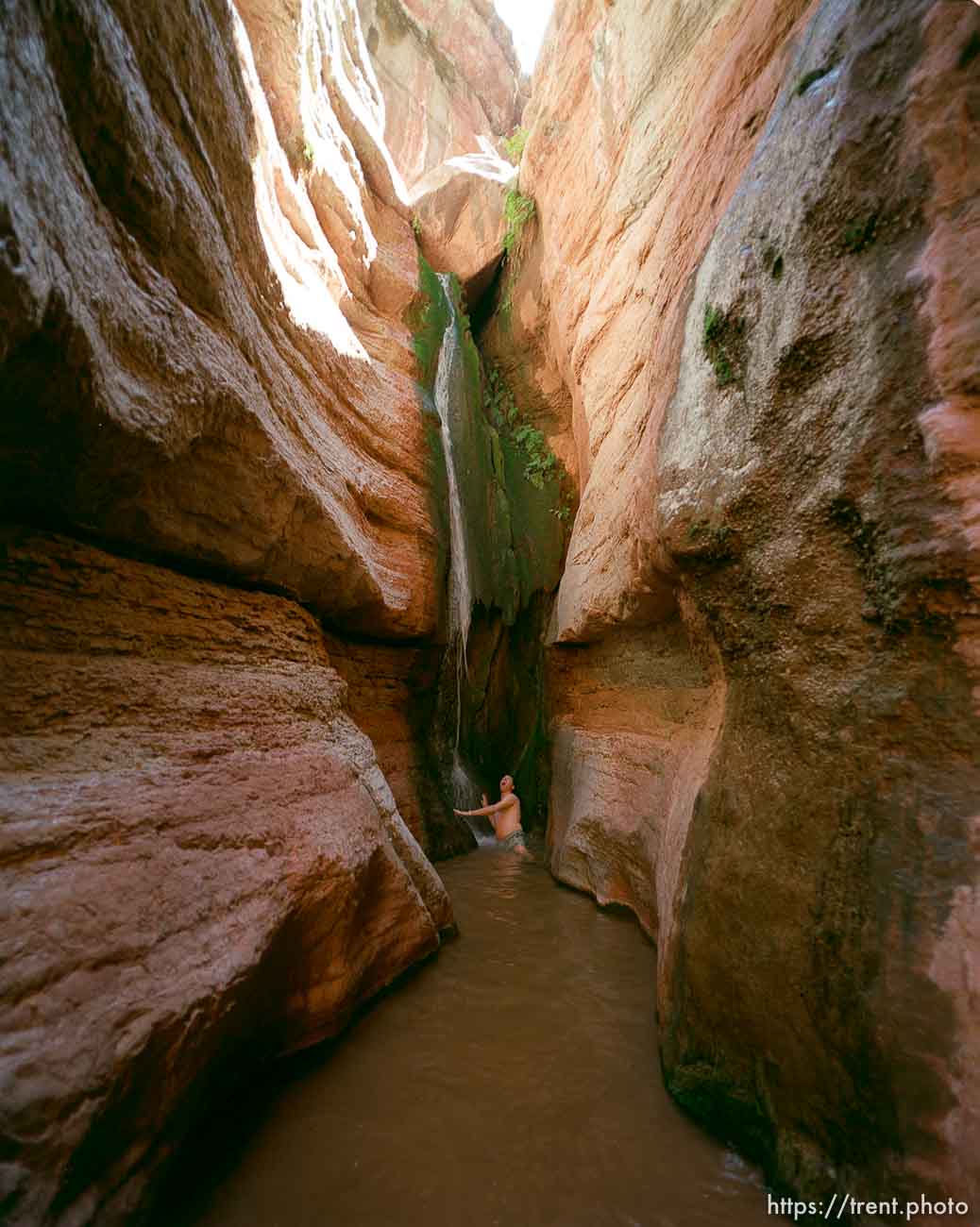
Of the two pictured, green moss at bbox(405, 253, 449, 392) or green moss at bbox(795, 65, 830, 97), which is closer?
green moss at bbox(795, 65, 830, 97)

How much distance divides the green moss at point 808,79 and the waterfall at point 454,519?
4.69 meters

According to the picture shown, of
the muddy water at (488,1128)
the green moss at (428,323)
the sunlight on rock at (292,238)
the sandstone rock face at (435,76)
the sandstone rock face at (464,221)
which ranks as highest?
the sandstone rock face at (435,76)

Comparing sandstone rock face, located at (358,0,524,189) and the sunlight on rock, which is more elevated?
sandstone rock face, located at (358,0,524,189)

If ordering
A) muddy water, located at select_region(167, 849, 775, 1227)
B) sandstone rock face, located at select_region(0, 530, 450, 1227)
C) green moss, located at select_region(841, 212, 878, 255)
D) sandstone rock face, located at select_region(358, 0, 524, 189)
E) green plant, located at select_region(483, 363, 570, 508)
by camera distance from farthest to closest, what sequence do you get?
sandstone rock face, located at select_region(358, 0, 524, 189)
green plant, located at select_region(483, 363, 570, 508)
green moss, located at select_region(841, 212, 878, 255)
muddy water, located at select_region(167, 849, 775, 1227)
sandstone rock face, located at select_region(0, 530, 450, 1227)

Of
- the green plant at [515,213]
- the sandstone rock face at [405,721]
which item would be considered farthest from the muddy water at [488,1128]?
the green plant at [515,213]

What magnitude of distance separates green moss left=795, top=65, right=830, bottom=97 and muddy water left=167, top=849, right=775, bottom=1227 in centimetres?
428

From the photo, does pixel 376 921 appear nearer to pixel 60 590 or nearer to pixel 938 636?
pixel 60 590

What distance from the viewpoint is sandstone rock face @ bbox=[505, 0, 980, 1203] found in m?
1.48

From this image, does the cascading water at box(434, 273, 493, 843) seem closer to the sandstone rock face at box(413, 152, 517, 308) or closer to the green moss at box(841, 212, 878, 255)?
the sandstone rock face at box(413, 152, 517, 308)

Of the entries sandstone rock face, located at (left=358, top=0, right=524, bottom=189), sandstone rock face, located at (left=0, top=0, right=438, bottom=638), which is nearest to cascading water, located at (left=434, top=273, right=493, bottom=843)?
sandstone rock face, located at (left=0, top=0, right=438, bottom=638)

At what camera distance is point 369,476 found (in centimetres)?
493

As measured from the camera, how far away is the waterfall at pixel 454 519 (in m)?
6.66

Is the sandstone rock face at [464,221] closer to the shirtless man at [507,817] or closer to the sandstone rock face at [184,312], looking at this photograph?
the sandstone rock face at [184,312]

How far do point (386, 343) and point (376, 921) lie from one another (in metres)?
6.13
